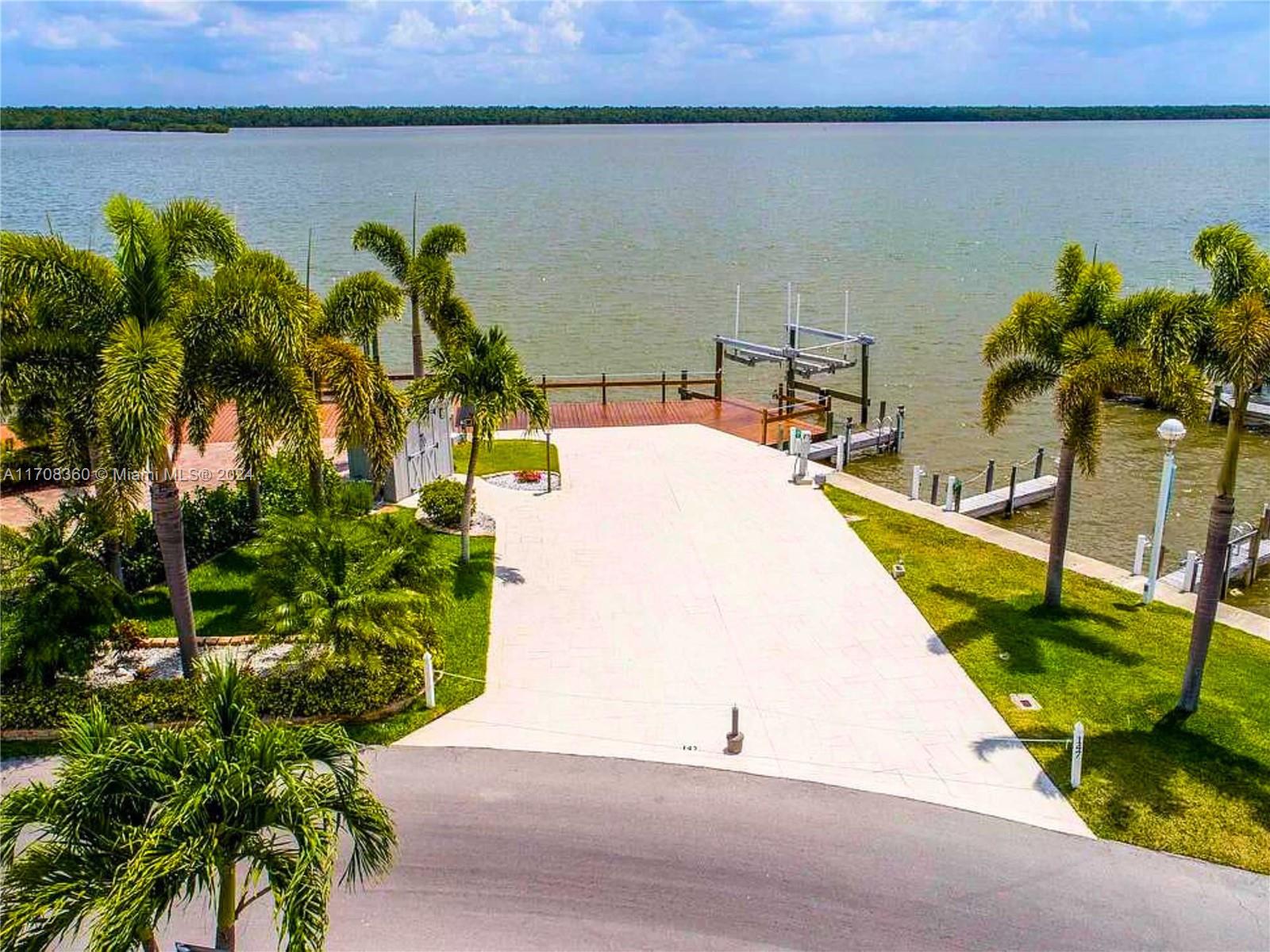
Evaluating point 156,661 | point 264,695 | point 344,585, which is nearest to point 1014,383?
point 344,585

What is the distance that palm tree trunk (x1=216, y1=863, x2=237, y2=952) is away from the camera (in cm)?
724

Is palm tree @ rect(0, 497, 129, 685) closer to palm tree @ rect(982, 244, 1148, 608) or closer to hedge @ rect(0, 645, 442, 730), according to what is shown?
hedge @ rect(0, 645, 442, 730)

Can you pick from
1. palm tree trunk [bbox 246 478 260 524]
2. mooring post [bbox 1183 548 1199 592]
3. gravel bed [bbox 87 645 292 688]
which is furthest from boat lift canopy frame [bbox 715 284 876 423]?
gravel bed [bbox 87 645 292 688]

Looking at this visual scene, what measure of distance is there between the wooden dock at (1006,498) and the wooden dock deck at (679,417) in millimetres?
6298

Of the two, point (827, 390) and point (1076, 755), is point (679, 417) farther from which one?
point (1076, 755)

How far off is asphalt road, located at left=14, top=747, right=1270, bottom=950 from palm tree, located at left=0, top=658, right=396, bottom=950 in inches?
123

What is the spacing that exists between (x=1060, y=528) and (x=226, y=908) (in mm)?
14199

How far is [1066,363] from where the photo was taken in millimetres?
16453

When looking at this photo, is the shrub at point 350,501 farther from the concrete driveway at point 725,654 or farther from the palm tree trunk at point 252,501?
the palm tree trunk at point 252,501

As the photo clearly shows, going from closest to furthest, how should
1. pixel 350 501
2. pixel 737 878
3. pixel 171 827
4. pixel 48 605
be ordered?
1. pixel 171 827
2. pixel 737 878
3. pixel 48 605
4. pixel 350 501

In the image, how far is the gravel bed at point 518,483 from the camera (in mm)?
23828

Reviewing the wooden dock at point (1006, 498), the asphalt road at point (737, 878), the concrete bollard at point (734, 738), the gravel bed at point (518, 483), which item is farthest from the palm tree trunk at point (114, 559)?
the wooden dock at point (1006, 498)

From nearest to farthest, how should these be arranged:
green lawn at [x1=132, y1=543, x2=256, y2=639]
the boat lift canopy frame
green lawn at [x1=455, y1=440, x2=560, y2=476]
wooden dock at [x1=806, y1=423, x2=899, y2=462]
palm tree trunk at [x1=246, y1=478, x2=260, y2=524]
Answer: green lawn at [x1=132, y1=543, x2=256, y2=639] → palm tree trunk at [x1=246, y1=478, x2=260, y2=524] → green lawn at [x1=455, y1=440, x2=560, y2=476] → wooden dock at [x1=806, y1=423, x2=899, y2=462] → the boat lift canopy frame

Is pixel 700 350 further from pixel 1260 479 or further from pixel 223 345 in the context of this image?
pixel 223 345
